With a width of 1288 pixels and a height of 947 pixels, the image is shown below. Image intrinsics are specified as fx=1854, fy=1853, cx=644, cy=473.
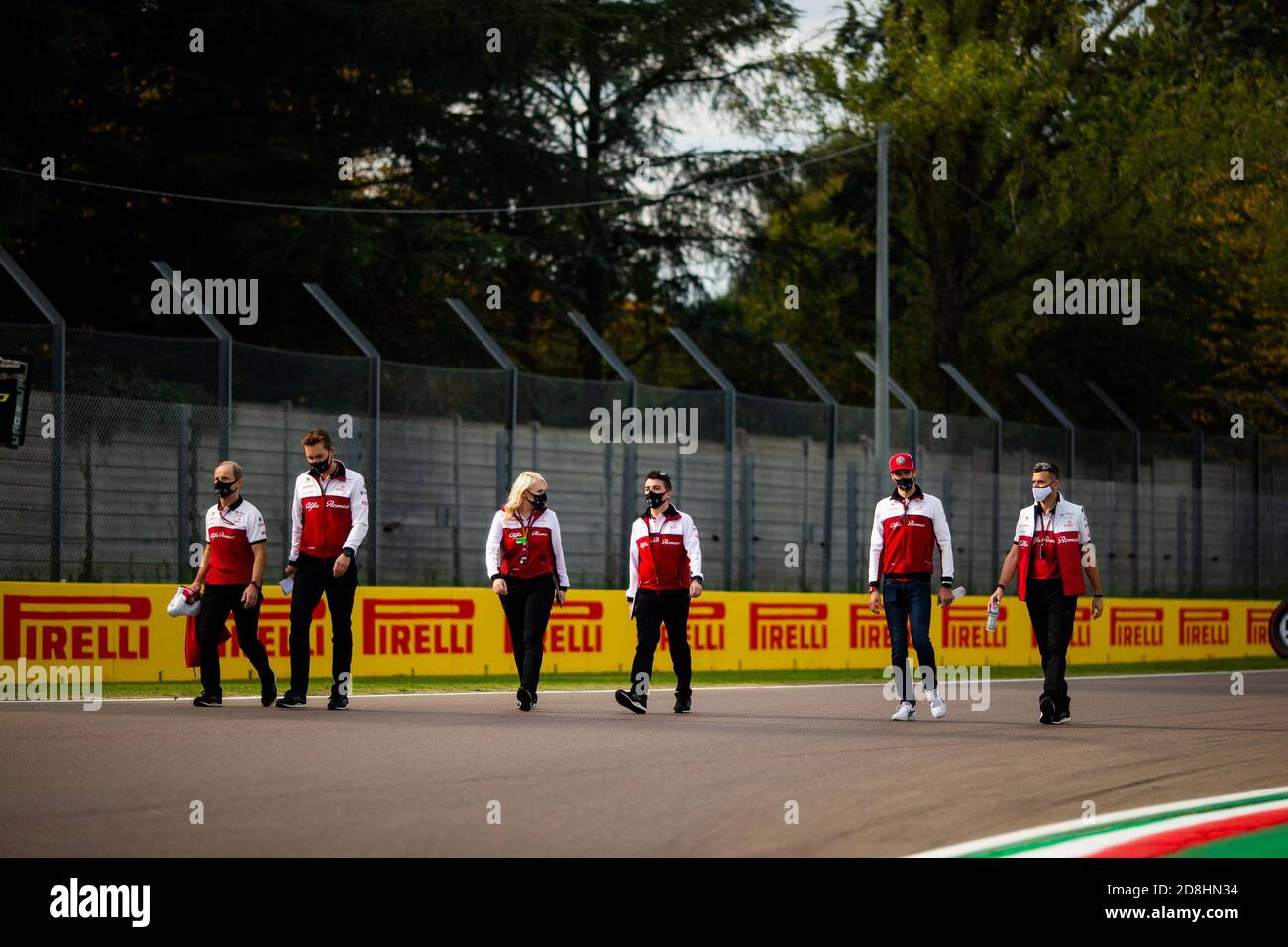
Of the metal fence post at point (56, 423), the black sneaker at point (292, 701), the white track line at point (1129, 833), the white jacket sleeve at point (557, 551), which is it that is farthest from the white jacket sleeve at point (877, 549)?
the metal fence post at point (56, 423)

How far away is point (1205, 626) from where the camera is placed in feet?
96.7

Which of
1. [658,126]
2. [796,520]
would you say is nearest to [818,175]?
[658,126]

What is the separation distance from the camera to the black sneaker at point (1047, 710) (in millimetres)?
13531

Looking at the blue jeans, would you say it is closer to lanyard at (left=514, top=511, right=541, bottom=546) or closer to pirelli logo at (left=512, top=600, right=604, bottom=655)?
lanyard at (left=514, top=511, right=541, bottom=546)

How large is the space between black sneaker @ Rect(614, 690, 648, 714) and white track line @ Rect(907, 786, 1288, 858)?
5201 millimetres

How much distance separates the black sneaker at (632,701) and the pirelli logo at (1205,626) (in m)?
17.4

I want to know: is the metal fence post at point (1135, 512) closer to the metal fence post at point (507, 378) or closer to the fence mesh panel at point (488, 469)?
the fence mesh panel at point (488, 469)

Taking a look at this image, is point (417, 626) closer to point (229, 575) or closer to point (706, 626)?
point (706, 626)

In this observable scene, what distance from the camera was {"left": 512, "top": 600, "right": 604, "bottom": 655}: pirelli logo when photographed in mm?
20406

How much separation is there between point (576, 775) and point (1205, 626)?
72.7 feet

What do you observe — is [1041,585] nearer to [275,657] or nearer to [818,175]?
[275,657]

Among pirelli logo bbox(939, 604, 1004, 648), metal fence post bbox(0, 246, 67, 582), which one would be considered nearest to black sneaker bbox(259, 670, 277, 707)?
metal fence post bbox(0, 246, 67, 582)

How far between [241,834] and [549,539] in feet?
21.4

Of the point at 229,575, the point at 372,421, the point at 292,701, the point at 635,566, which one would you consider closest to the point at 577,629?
the point at 372,421
